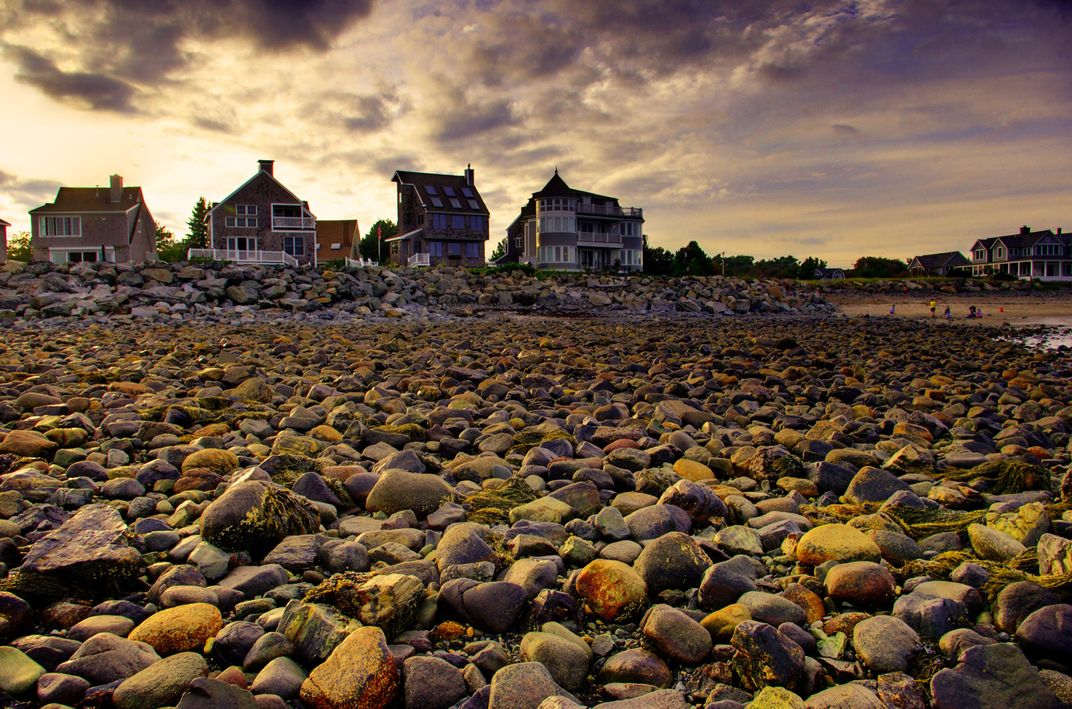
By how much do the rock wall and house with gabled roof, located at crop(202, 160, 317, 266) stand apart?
1849cm

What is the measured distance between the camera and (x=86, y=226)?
146ft

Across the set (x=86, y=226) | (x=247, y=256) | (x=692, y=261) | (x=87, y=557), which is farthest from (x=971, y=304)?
(x=86, y=226)

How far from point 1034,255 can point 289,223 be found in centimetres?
7368

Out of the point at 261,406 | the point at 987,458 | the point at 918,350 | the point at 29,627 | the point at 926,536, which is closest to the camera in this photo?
the point at 29,627

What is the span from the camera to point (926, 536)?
304cm

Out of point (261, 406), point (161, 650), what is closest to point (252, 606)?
point (161, 650)

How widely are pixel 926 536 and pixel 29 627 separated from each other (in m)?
3.47

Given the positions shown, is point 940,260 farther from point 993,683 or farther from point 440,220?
point 993,683

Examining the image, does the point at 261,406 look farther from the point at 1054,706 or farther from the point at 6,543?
the point at 1054,706

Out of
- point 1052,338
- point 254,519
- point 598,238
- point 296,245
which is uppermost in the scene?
point 598,238

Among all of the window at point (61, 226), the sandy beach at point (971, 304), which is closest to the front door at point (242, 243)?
the window at point (61, 226)

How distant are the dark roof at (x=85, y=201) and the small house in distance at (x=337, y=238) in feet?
43.4

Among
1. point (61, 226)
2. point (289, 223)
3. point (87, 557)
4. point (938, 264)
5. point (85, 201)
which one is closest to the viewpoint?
point (87, 557)

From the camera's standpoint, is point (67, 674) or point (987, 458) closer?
point (67, 674)
